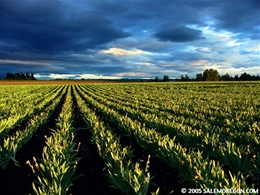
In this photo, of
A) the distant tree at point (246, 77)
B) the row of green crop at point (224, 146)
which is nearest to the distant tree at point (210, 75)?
the distant tree at point (246, 77)

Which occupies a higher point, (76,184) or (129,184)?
(129,184)

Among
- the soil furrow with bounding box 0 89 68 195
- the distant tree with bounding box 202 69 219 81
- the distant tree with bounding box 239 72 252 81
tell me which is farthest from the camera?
the distant tree with bounding box 202 69 219 81

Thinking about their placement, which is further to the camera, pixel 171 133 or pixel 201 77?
pixel 201 77

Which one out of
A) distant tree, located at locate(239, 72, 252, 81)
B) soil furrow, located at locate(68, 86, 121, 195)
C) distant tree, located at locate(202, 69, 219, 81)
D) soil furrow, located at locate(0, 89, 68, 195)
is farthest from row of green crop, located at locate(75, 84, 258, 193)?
distant tree, located at locate(202, 69, 219, 81)

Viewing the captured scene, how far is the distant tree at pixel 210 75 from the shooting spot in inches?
4926

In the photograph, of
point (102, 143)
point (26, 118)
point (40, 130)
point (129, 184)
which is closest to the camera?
point (129, 184)

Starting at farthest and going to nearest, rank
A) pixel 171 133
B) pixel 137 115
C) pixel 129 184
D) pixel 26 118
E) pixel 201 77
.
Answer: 1. pixel 201 77
2. pixel 26 118
3. pixel 137 115
4. pixel 171 133
5. pixel 129 184

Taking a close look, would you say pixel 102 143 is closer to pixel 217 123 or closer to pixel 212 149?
pixel 212 149

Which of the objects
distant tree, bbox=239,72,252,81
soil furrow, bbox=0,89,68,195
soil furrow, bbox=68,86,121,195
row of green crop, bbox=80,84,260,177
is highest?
distant tree, bbox=239,72,252,81

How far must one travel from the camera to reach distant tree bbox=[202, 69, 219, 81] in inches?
4926

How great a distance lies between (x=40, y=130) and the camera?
339 inches

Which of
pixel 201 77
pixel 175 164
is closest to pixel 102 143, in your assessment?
pixel 175 164

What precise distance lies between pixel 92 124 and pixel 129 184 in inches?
178

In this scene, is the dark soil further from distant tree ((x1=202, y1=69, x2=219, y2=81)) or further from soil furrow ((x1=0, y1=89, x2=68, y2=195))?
distant tree ((x1=202, y1=69, x2=219, y2=81))
